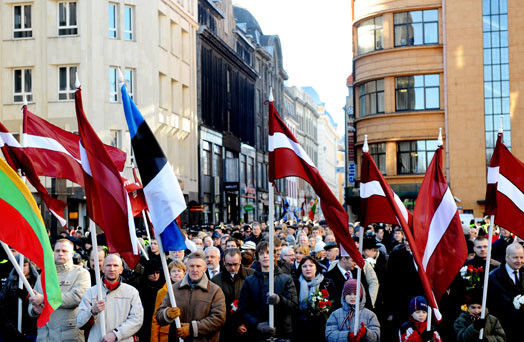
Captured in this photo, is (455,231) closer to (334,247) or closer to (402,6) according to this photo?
(334,247)

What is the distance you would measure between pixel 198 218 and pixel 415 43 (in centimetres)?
1702

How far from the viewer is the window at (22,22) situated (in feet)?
153

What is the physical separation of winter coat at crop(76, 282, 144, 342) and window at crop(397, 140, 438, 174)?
133 ft

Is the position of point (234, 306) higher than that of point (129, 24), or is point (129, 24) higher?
point (129, 24)

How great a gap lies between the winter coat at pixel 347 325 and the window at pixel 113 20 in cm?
3859

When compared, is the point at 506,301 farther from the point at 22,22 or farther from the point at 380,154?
the point at 22,22

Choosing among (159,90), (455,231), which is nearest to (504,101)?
(159,90)

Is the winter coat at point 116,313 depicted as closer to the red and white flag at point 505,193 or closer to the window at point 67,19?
the red and white flag at point 505,193

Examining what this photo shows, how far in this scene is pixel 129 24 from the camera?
47906 millimetres

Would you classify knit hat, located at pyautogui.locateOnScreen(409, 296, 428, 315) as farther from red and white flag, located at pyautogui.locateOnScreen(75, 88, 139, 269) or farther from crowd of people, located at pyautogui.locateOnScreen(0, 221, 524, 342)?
red and white flag, located at pyautogui.locateOnScreen(75, 88, 139, 269)

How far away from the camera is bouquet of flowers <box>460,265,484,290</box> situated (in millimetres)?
11543

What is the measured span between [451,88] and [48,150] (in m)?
39.4

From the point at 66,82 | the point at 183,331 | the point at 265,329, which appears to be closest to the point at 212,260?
the point at 265,329

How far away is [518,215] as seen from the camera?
1124 centimetres
